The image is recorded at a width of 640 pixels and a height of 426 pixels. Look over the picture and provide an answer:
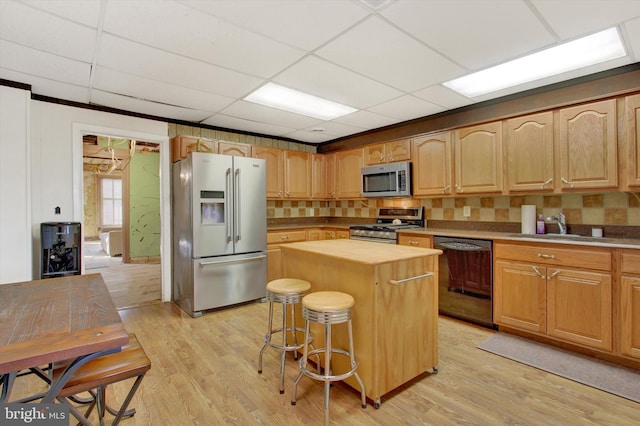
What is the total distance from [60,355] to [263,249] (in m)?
3.08

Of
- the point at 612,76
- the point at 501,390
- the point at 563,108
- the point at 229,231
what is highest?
the point at 612,76

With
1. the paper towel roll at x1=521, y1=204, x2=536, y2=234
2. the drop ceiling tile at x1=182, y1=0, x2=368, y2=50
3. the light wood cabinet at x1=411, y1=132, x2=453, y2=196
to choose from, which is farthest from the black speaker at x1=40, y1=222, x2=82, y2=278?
the paper towel roll at x1=521, y1=204, x2=536, y2=234

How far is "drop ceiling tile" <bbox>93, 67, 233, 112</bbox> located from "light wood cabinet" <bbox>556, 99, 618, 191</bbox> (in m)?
3.28

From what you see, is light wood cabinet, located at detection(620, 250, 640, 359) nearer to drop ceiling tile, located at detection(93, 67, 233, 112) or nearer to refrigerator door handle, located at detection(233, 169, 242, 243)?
refrigerator door handle, located at detection(233, 169, 242, 243)

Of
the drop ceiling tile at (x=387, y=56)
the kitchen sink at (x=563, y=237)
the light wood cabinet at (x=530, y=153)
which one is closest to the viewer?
the drop ceiling tile at (x=387, y=56)

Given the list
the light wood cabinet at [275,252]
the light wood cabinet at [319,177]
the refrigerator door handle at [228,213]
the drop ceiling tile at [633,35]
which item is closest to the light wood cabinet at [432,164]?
the drop ceiling tile at [633,35]

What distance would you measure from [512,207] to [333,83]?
2367mm

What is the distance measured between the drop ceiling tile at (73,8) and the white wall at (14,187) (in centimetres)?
147

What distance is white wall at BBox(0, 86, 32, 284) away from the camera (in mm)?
2705

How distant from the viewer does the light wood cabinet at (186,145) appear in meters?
3.84

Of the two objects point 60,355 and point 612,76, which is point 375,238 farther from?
point 60,355

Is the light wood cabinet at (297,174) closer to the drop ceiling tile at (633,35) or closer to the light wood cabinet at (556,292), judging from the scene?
the light wood cabinet at (556,292)

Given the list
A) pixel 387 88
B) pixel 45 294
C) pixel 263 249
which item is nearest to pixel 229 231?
pixel 263 249

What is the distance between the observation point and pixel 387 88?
9.95 ft
